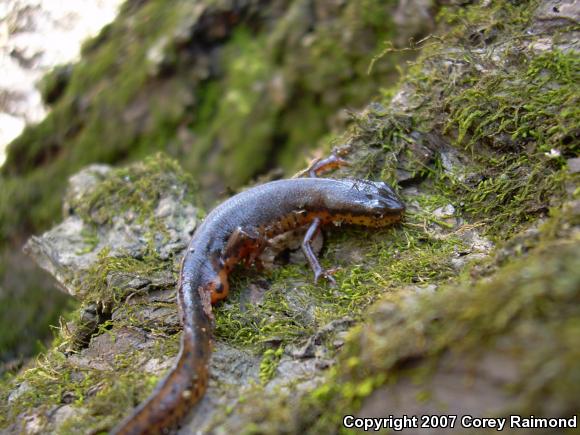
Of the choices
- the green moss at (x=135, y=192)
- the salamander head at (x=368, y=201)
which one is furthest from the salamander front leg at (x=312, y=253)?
the green moss at (x=135, y=192)

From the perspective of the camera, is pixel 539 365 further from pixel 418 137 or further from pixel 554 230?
pixel 418 137

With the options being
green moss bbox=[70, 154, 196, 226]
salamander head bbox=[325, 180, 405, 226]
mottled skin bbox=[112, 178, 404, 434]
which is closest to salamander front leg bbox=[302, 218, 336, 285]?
mottled skin bbox=[112, 178, 404, 434]

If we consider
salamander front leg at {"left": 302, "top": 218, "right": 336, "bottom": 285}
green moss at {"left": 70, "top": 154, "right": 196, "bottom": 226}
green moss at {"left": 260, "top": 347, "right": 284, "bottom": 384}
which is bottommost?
salamander front leg at {"left": 302, "top": 218, "right": 336, "bottom": 285}

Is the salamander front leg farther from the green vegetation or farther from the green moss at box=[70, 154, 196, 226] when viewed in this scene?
the green moss at box=[70, 154, 196, 226]

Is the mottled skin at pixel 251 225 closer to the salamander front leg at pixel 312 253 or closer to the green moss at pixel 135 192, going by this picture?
the salamander front leg at pixel 312 253

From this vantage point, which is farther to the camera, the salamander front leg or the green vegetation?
the salamander front leg

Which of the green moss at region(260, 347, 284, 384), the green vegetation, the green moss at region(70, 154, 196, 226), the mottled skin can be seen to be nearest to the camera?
the green vegetation
